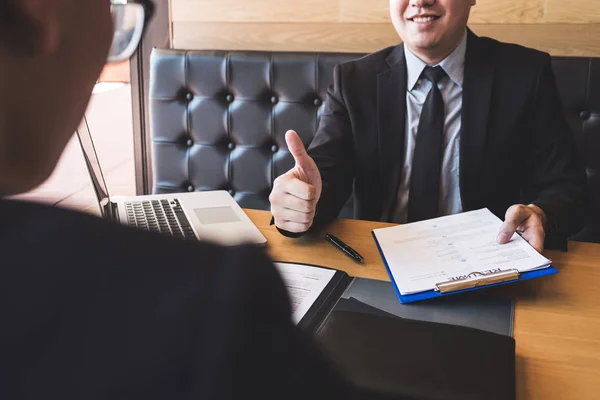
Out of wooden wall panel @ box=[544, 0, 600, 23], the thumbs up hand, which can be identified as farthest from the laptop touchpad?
wooden wall panel @ box=[544, 0, 600, 23]

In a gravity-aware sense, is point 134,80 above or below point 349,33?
below

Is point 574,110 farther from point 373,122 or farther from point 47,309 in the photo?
point 47,309

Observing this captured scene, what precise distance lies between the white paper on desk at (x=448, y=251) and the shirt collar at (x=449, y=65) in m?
0.53

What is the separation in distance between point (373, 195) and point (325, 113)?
0.27 meters

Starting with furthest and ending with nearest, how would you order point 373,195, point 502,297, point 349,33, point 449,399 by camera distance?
point 349,33, point 373,195, point 502,297, point 449,399

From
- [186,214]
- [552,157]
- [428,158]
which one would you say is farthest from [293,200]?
[552,157]

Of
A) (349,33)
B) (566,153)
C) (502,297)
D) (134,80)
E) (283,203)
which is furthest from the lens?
(134,80)

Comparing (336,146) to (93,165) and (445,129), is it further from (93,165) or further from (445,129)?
(93,165)

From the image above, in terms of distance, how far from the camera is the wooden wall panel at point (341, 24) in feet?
6.42

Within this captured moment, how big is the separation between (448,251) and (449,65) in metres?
0.70

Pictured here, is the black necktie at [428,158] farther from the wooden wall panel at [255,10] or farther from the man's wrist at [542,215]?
the wooden wall panel at [255,10]

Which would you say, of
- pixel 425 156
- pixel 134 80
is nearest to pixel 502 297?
pixel 425 156

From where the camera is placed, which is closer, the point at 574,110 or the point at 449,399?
the point at 449,399

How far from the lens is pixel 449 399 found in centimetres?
63
